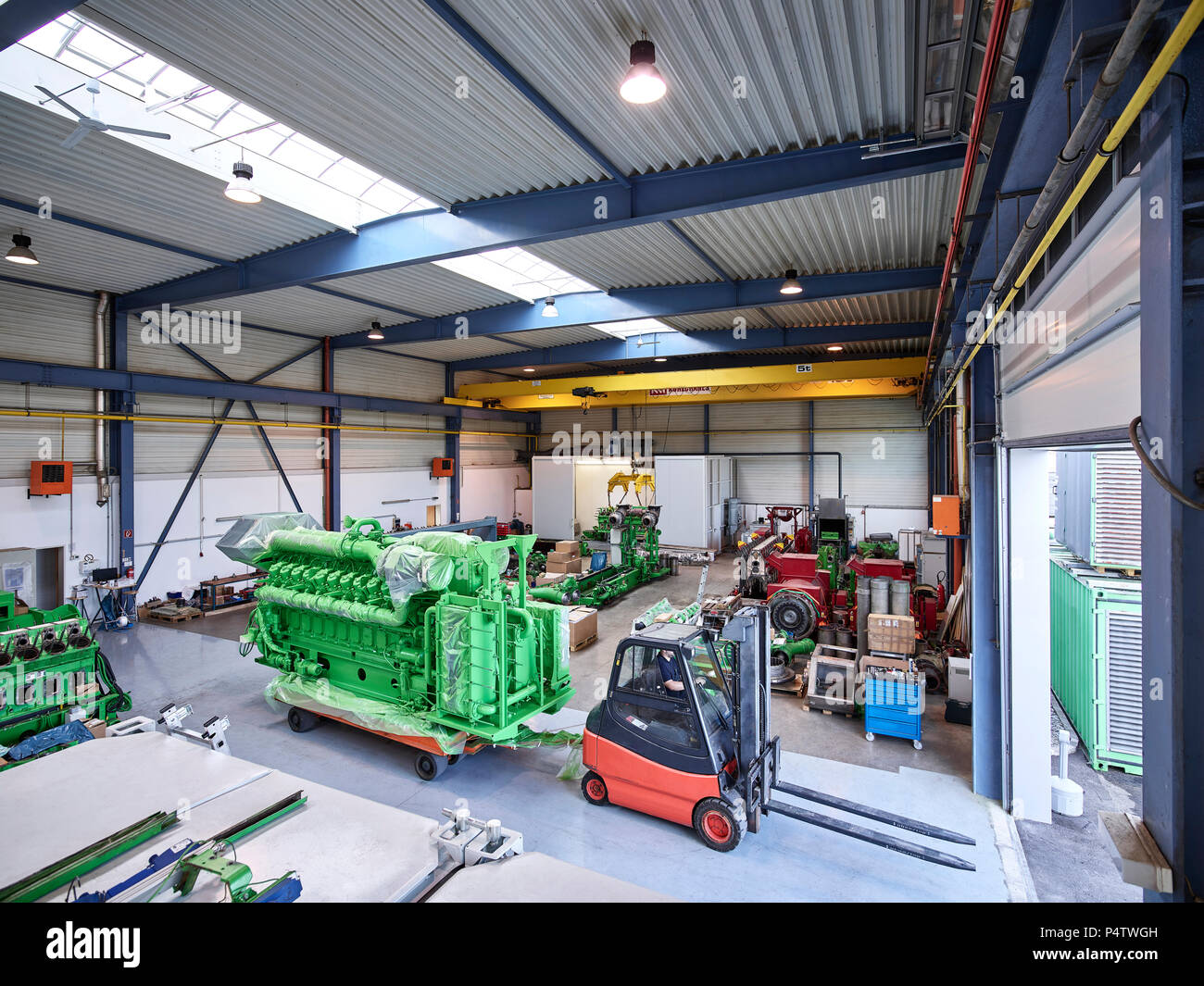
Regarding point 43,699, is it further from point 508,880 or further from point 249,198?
point 508,880

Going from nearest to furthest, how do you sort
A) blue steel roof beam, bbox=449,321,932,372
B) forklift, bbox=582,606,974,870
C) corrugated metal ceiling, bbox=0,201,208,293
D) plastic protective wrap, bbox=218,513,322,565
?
1. forklift, bbox=582,606,974,870
2. plastic protective wrap, bbox=218,513,322,565
3. corrugated metal ceiling, bbox=0,201,208,293
4. blue steel roof beam, bbox=449,321,932,372

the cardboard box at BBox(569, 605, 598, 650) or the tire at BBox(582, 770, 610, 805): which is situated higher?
the cardboard box at BBox(569, 605, 598, 650)

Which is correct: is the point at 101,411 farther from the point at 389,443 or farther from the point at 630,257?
the point at 630,257

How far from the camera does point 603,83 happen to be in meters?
5.00

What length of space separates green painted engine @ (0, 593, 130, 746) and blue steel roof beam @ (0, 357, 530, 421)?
207 inches

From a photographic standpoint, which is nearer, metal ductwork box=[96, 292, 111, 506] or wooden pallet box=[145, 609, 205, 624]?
metal ductwork box=[96, 292, 111, 506]

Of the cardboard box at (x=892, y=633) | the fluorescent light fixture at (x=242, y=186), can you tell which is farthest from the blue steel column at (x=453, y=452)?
the cardboard box at (x=892, y=633)

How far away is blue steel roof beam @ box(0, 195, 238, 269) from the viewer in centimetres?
764

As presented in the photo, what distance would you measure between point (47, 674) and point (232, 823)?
7.24m

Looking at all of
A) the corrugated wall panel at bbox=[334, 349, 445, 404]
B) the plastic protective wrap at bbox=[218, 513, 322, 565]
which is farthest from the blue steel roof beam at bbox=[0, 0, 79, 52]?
the corrugated wall panel at bbox=[334, 349, 445, 404]

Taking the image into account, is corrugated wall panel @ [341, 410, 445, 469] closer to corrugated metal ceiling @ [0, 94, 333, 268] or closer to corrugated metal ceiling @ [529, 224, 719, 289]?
corrugated metal ceiling @ [0, 94, 333, 268]

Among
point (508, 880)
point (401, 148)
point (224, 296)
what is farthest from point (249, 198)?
point (508, 880)

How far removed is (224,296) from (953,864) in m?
12.0

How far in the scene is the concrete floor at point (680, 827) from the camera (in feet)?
15.4
